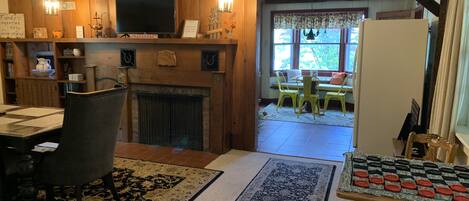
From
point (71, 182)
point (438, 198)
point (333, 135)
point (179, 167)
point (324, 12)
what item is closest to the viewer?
point (438, 198)

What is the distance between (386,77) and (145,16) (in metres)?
3.08

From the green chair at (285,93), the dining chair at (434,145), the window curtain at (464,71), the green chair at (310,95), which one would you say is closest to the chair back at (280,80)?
the green chair at (285,93)

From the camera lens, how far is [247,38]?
4.35 meters

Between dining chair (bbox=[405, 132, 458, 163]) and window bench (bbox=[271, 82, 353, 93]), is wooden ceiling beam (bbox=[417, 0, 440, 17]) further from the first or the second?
window bench (bbox=[271, 82, 353, 93])

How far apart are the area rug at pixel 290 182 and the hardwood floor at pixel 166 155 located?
0.77 meters

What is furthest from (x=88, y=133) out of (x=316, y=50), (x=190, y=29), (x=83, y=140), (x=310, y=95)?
(x=316, y=50)

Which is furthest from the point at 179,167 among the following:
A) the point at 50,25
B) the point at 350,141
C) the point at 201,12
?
the point at 50,25

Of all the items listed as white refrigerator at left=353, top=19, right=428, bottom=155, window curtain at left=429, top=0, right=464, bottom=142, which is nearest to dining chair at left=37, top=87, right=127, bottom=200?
window curtain at left=429, top=0, right=464, bottom=142

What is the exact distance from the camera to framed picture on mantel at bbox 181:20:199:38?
14.5 feet

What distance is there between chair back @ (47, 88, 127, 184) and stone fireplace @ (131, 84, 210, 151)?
1.83 meters

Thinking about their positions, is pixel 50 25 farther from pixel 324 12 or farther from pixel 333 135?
pixel 324 12

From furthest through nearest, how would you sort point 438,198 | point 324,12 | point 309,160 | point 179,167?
point 324,12 → point 309,160 → point 179,167 → point 438,198

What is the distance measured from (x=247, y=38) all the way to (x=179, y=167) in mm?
1761

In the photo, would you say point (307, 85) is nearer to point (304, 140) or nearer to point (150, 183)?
point (304, 140)
